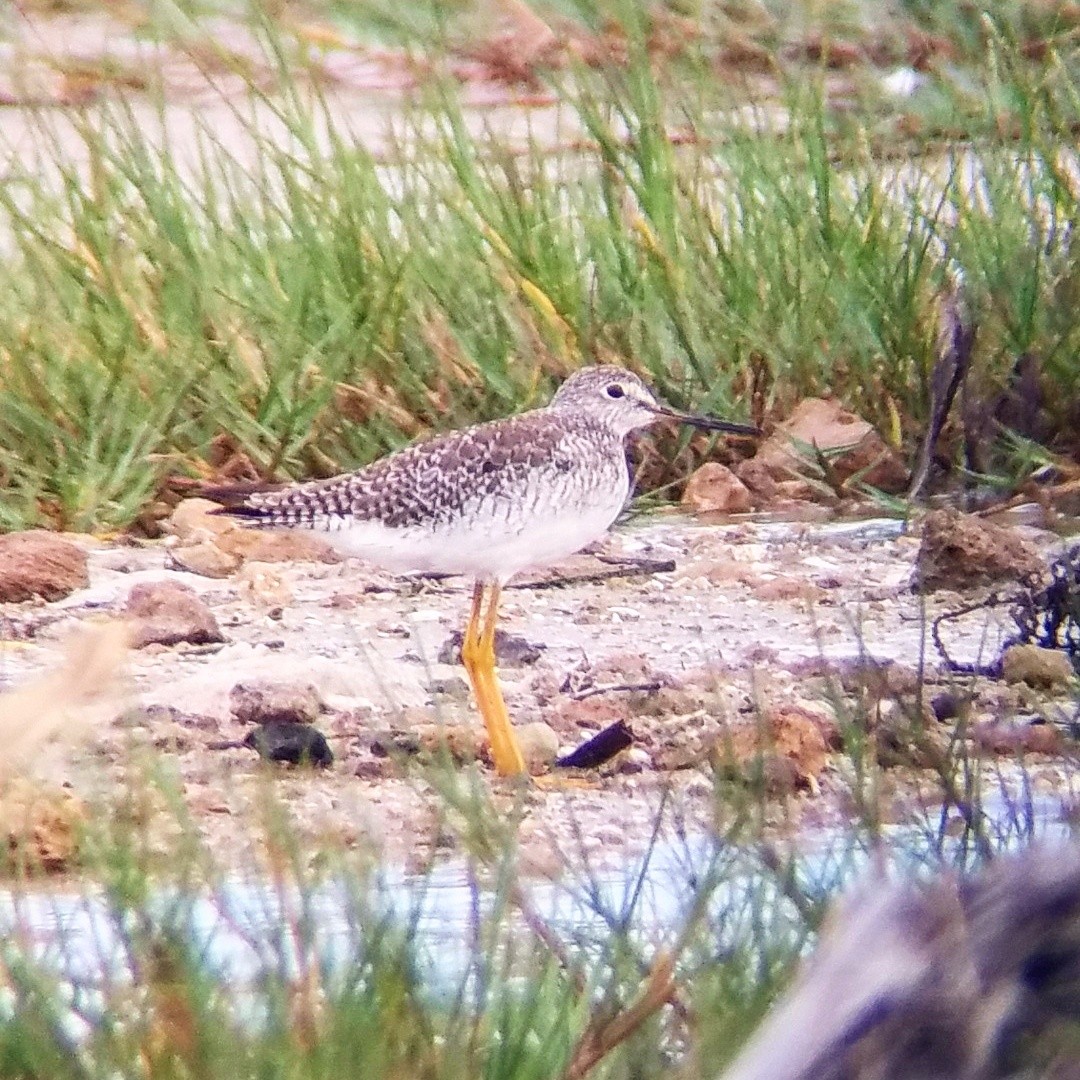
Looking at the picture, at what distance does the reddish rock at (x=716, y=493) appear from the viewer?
16.2ft

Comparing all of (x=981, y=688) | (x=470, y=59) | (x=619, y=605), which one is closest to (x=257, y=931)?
(x=981, y=688)

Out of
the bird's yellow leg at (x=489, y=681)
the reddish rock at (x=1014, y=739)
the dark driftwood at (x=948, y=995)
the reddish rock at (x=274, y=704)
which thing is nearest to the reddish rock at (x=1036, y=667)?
the reddish rock at (x=1014, y=739)

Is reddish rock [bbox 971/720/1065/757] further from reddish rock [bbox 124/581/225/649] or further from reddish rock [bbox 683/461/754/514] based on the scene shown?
reddish rock [bbox 683/461/754/514]

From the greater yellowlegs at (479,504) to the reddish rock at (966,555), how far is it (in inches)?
19.7

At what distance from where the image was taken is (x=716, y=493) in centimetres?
496

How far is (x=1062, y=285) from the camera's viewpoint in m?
4.91

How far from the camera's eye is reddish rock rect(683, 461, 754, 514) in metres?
4.95

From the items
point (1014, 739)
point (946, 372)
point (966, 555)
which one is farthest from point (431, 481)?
point (1014, 739)

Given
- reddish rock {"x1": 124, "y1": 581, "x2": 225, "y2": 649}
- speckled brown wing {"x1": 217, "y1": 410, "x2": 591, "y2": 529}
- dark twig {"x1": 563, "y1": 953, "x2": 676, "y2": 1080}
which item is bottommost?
reddish rock {"x1": 124, "y1": 581, "x2": 225, "y2": 649}

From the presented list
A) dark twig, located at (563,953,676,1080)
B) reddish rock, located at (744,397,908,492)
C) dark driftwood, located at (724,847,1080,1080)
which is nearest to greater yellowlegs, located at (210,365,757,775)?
reddish rock, located at (744,397,908,492)

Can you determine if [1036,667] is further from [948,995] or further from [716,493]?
[948,995]

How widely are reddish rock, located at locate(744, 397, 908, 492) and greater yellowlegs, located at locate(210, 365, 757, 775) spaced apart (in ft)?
2.21

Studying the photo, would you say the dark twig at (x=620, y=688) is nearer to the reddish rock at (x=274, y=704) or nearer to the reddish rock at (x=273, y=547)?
the reddish rock at (x=274, y=704)

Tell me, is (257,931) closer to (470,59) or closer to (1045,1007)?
(1045,1007)
